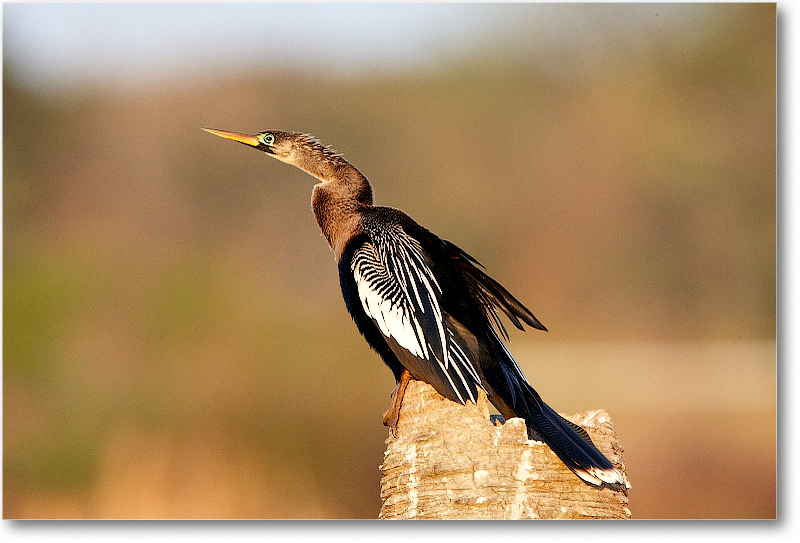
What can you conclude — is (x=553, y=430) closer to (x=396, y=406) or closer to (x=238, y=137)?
(x=396, y=406)

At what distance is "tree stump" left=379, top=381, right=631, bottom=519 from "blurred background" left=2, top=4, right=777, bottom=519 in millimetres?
1077

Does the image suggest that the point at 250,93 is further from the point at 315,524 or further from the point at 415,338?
the point at 315,524

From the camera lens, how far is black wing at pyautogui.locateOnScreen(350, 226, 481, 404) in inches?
133

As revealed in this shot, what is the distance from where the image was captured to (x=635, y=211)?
16.0ft

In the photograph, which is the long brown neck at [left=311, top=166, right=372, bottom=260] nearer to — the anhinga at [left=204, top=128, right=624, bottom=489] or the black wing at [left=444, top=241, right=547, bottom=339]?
the anhinga at [left=204, top=128, right=624, bottom=489]

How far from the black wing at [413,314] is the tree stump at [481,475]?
17 centimetres

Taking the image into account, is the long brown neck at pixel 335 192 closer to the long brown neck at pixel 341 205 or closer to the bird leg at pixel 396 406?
the long brown neck at pixel 341 205

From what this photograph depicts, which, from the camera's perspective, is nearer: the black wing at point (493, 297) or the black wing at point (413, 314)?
the black wing at point (413, 314)

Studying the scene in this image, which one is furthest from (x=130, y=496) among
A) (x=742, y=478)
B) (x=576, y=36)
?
(x=576, y=36)

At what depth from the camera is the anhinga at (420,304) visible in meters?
3.32

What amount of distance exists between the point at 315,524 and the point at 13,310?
1.77 metres

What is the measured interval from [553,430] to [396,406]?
0.67 meters

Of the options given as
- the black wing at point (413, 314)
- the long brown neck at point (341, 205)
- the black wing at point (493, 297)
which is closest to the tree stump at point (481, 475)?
the black wing at point (413, 314)

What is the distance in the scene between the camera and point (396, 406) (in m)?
3.47
